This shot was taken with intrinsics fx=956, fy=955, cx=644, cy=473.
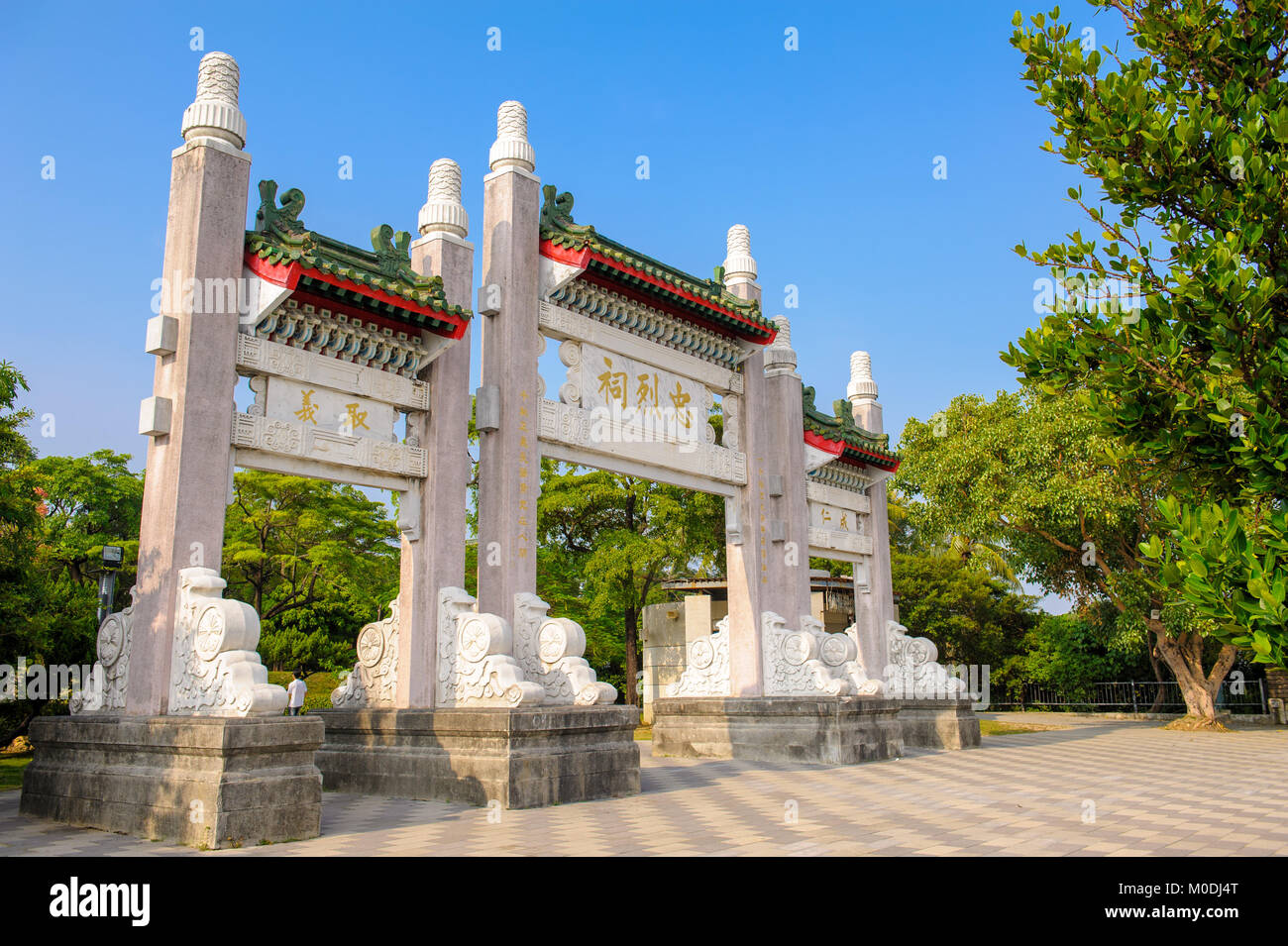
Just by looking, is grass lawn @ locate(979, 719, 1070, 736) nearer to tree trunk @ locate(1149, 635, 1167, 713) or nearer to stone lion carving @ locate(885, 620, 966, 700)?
tree trunk @ locate(1149, 635, 1167, 713)

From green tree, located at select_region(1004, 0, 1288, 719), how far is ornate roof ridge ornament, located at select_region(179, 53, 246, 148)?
674cm

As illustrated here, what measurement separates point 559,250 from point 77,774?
289 inches

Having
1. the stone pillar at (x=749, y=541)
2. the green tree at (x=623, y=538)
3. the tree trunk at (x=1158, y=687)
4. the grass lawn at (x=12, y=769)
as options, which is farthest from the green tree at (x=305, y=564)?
the tree trunk at (x=1158, y=687)

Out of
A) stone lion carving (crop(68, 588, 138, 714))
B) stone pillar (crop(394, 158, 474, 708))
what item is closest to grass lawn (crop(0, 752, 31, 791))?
stone lion carving (crop(68, 588, 138, 714))

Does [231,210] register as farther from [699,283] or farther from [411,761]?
[699,283]

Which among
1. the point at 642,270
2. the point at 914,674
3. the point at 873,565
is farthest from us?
the point at 873,565

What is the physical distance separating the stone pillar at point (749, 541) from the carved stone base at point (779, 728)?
436 mm

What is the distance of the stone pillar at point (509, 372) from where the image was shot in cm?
1068

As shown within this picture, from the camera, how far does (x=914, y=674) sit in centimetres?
1712

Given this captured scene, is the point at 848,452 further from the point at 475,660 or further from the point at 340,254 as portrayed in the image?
the point at 340,254

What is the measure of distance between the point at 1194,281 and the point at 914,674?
41.2 feet

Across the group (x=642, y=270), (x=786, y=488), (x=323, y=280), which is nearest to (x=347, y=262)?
(x=323, y=280)

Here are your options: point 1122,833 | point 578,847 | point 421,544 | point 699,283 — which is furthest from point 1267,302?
point 699,283

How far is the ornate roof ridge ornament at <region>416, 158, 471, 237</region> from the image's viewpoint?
10.9 meters
